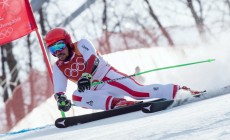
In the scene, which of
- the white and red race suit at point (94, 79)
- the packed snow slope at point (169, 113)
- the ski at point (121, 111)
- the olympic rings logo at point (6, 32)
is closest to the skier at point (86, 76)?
→ the white and red race suit at point (94, 79)

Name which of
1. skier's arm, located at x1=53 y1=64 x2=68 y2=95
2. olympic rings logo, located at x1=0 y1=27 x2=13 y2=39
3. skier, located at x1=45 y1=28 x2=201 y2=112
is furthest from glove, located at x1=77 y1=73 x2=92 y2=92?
olympic rings logo, located at x1=0 y1=27 x2=13 y2=39

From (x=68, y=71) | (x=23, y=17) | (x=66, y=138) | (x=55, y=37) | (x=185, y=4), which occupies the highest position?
(x=185, y=4)

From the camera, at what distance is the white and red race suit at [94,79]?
18.7 ft

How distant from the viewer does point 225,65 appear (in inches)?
379

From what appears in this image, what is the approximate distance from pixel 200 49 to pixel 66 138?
355 inches

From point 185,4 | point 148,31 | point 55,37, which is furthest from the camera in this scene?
point 185,4

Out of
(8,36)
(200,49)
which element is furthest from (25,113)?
(200,49)

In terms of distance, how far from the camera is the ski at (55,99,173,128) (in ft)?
16.3

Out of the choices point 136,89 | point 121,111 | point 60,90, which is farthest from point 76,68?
point 121,111

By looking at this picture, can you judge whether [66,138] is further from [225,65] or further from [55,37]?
[225,65]

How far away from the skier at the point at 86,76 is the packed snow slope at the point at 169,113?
0.42 metres

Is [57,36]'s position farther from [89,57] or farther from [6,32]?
[6,32]

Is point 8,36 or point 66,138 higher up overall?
point 8,36

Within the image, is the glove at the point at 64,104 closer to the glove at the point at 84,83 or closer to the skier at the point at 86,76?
the skier at the point at 86,76
